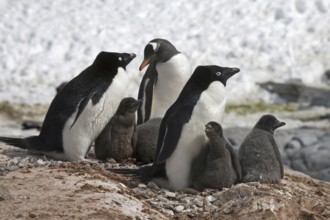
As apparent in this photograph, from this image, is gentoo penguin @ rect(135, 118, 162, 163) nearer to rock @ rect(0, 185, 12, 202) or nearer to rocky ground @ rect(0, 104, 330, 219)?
rocky ground @ rect(0, 104, 330, 219)

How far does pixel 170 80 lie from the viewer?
9883mm

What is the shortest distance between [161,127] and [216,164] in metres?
0.68

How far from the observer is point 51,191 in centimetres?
691

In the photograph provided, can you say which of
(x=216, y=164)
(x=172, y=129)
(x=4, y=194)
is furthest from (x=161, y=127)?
(x=4, y=194)

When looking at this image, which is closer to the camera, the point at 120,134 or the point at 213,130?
the point at 213,130

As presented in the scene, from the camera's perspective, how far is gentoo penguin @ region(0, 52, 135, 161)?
28.4ft

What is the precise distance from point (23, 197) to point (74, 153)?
2.06 metres

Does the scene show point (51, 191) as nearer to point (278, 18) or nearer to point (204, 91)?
point (204, 91)

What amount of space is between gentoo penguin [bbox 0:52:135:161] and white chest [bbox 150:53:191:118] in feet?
3.14

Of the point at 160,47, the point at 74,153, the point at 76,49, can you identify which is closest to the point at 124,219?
the point at 74,153

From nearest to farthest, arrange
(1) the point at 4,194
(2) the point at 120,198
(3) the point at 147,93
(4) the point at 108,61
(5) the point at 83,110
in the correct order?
1. (1) the point at 4,194
2. (2) the point at 120,198
3. (5) the point at 83,110
4. (4) the point at 108,61
5. (3) the point at 147,93

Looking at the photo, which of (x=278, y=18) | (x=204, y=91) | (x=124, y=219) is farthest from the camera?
(x=278, y=18)

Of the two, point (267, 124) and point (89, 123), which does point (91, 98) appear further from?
point (267, 124)

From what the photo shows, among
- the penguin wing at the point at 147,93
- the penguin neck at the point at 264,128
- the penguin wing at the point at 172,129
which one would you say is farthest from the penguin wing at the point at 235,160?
the penguin wing at the point at 147,93
